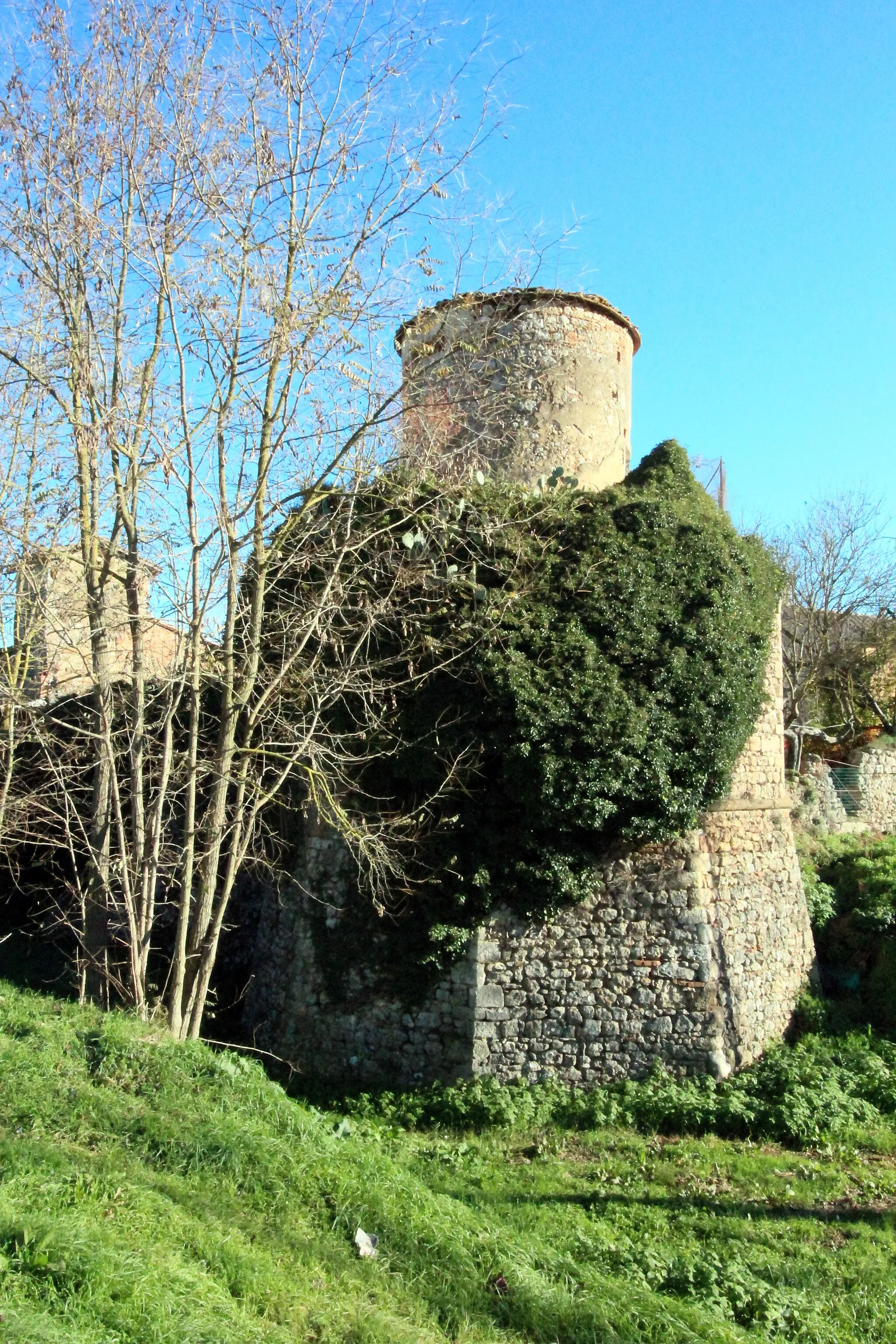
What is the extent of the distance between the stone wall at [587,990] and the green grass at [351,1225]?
123cm

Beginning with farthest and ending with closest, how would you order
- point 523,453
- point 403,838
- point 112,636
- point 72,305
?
point 523,453
point 403,838
point 112,636
point 72,305

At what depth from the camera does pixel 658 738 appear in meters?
9.38

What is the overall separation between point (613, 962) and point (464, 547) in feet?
14.7

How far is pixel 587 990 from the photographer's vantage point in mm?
9133

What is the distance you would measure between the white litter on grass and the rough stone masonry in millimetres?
3857

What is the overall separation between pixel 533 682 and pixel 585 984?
3.01 m

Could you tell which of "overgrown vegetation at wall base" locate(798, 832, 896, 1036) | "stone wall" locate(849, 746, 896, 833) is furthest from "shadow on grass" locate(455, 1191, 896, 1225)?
"stone wall" locate(849, 746, 896, 833)

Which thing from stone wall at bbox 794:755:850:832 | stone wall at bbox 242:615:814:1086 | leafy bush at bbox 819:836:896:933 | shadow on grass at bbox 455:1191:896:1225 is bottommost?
shadow on grass at bbox 455:1191:896:1225

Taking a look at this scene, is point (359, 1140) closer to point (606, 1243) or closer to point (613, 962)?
point (606, 1243)

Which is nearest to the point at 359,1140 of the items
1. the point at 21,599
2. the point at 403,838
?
the point at 403,838

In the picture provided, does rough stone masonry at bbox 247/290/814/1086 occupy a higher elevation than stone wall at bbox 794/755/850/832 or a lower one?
lower

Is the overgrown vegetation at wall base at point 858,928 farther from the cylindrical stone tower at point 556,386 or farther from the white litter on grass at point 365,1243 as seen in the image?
the white litter on grass at point 365,1243

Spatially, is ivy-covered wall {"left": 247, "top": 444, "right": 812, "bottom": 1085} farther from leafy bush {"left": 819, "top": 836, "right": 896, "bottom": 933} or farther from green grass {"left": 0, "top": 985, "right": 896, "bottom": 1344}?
leafy bush {"left": 819, "top": 836, "right": 896, "bottom": 933}

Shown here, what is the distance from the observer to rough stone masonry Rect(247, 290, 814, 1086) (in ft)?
29.6
